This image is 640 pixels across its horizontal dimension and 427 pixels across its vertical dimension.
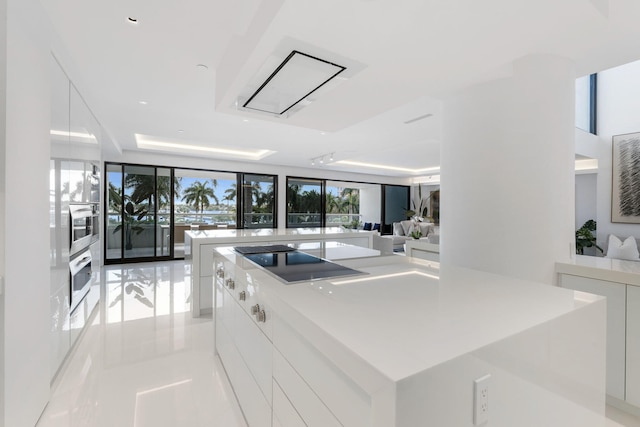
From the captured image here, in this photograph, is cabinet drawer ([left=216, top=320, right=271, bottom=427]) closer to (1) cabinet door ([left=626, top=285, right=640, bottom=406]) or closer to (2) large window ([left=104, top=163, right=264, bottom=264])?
(1) cabinet door ([left=626, top=285, right=640, bottom=406])

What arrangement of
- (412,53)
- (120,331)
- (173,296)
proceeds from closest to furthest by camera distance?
1. (412,53)
2. (120,331)
3. (173,296)

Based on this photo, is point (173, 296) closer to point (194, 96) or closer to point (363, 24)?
point (194, 96)

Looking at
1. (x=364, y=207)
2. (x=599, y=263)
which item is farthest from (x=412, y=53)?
(x=364, y=207)

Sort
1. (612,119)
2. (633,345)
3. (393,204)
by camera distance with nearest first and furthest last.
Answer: (633,345)
(612,119)
(393,204)

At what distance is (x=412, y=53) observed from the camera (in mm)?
1684

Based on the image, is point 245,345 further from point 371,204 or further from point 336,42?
point 371,204

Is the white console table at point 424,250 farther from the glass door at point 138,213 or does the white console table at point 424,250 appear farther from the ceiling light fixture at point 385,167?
the glass door at point 138,213

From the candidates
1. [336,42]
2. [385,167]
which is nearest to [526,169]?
[336,42]

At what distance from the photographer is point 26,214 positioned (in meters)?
1.58

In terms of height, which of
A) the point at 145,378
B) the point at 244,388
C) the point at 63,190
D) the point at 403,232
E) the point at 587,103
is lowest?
the point at 145,378

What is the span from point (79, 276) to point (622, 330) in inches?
164

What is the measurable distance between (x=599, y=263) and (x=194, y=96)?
154 inches

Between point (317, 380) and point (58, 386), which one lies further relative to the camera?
point (58, 386)

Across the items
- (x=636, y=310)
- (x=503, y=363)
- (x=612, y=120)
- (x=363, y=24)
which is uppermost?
(x=612, y=120)
